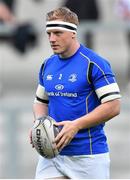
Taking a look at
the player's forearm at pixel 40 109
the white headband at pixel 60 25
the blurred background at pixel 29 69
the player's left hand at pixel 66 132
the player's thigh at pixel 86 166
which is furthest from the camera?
the blurred background at pixel 29 69

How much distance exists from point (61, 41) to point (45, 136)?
0.69 meters

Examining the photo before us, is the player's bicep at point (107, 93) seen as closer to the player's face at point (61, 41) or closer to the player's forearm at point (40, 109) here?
the player's face at point (61, 41)

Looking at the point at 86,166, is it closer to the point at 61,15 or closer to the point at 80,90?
the point at 80,90

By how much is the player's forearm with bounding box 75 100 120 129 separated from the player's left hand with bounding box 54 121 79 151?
0.04m

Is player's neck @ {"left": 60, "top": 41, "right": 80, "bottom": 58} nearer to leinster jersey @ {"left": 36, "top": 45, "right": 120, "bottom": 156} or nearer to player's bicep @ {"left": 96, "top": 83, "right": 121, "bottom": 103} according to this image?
leinster jersey @ {"left": 36, "top": 45, "right": 120, "bottom": 156}

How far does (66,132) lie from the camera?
289 inches

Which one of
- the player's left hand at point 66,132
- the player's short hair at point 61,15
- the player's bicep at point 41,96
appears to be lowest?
the player's left hand at point 66,132

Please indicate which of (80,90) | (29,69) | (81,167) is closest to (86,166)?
(81,167)

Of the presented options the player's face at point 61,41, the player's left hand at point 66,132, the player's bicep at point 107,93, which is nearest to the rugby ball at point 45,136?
the player's left hand at point 66,132

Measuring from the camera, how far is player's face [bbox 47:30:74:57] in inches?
293

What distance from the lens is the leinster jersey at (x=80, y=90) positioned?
7434mm

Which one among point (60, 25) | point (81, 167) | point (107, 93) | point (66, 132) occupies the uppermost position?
point (60, 25)

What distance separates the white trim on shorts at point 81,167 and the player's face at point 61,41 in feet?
2.53

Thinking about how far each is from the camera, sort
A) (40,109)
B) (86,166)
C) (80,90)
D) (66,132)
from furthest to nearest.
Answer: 1. (40,109)
2. (86,166)
3. (80,90)
4. (66,132)
